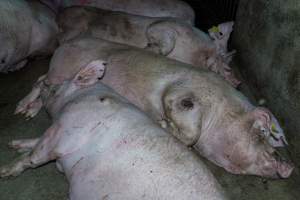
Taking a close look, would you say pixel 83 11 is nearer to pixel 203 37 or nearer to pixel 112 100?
pixel 203 37

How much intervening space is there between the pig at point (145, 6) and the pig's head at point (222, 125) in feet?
6.22

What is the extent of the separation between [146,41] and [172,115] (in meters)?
1.38

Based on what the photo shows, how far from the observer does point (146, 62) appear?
385 centimetres

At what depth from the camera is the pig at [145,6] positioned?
5.32 metres

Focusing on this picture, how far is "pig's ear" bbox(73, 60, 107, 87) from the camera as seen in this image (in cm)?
346

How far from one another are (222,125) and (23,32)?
2538 millimetres

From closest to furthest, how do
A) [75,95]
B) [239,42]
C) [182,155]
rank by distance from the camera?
[182,155] → [75,95] → [239,42]

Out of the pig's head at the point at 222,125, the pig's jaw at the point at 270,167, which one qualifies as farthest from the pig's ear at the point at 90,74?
the pig's jaw at the point at 270,167

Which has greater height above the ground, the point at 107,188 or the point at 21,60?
the point at 107,188

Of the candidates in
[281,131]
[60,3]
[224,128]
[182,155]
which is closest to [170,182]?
[182,155]

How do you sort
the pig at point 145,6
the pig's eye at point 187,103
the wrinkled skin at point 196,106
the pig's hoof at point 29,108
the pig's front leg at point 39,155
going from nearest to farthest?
1. the pig's front leg at point 39,155
2. the wrinkled skin at point 196,106
3. the pig's eye at point 187,103
4. the pig's hoof at point 29,108
5. the pig at point 145,6

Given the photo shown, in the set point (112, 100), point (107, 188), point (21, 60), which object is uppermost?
point (112, 100)

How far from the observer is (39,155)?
3.05 m

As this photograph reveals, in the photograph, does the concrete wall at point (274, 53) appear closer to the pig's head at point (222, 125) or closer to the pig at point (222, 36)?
the pig at point (222, 36)
